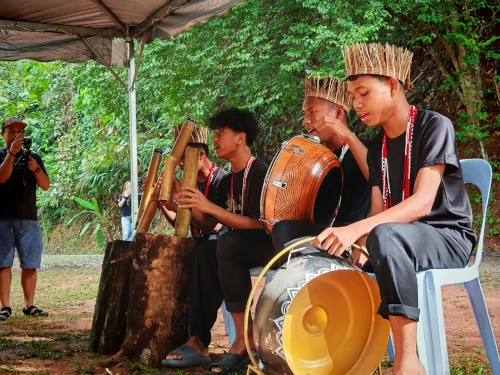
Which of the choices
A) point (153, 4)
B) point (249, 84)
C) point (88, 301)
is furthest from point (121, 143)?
point (153, 4)

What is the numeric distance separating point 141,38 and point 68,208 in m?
14.3

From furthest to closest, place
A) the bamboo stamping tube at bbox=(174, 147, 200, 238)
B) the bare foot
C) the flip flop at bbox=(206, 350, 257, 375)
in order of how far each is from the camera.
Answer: the bamboo stamping tube at bbox=(174, 147, 200, 238) → the bare foot → the flip flop at bbox=(206, 350, 257, 375)

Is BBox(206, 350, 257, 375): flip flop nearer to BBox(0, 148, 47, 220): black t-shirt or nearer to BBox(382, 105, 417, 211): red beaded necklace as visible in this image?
BBox(382, 105, 417, 211): red beaded necklace

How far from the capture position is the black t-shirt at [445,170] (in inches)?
110

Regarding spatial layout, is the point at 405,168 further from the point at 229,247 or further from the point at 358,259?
the point at 229,247

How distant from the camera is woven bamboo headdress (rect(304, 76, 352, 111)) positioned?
12.6ft

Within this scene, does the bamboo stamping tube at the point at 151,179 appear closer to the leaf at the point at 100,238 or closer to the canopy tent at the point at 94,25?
the canopy tent at the point at 94,25

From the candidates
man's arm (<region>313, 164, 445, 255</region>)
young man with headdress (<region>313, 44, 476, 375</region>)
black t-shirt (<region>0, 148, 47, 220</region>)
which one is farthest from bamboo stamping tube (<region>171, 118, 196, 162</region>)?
black t-shirt (<region>0, 148, 47, 220</region>)

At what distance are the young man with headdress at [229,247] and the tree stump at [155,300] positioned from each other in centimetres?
11

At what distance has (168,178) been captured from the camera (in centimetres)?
426

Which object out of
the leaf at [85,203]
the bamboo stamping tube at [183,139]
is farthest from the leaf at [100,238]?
the bamboo stamping tube at [183,139]

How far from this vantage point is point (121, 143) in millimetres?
18094

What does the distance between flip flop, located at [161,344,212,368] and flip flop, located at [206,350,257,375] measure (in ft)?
0.93

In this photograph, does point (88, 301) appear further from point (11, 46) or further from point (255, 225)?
point (255, 225)
